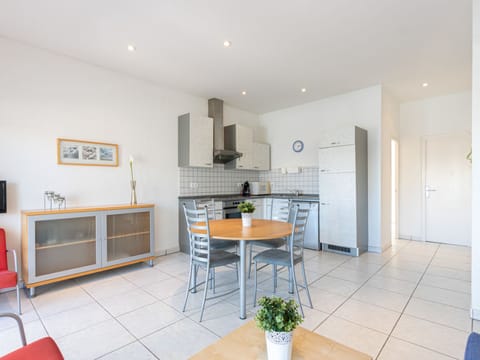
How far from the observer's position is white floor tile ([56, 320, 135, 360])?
1857 mm

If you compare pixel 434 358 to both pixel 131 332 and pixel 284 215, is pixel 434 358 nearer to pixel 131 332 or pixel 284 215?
pixel 284 215

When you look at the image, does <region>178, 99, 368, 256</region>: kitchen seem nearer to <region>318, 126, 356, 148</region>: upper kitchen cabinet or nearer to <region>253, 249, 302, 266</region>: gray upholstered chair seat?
<region>318, 126, 356, 148</region>: upper kitchen cabinet

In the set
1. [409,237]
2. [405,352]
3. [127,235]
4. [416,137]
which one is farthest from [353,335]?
[416,137]

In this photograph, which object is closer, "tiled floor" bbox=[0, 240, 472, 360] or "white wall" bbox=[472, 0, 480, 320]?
"tiled floor" bbox=[0, 240, 472, 360]

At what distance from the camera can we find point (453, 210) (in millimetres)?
4848

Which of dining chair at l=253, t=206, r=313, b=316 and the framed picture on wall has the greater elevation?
the framed picture on wall

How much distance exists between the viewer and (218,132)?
4.94 m

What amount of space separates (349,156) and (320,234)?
1458 mm

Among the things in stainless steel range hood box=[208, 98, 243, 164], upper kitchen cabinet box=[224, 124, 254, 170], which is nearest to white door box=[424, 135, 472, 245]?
upper kitchen cabinet box=[224, 124, 254, 170]

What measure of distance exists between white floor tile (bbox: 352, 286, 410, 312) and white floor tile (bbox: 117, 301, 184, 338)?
6.16ft

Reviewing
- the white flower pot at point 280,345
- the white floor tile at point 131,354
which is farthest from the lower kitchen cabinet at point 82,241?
the white flower pot at point 280,345

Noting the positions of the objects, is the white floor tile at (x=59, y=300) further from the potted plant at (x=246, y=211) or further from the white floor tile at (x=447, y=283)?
the white floor tile at (x=447, y=283)

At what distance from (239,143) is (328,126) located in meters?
1.79

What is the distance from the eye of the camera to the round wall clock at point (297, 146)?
18.1ft
